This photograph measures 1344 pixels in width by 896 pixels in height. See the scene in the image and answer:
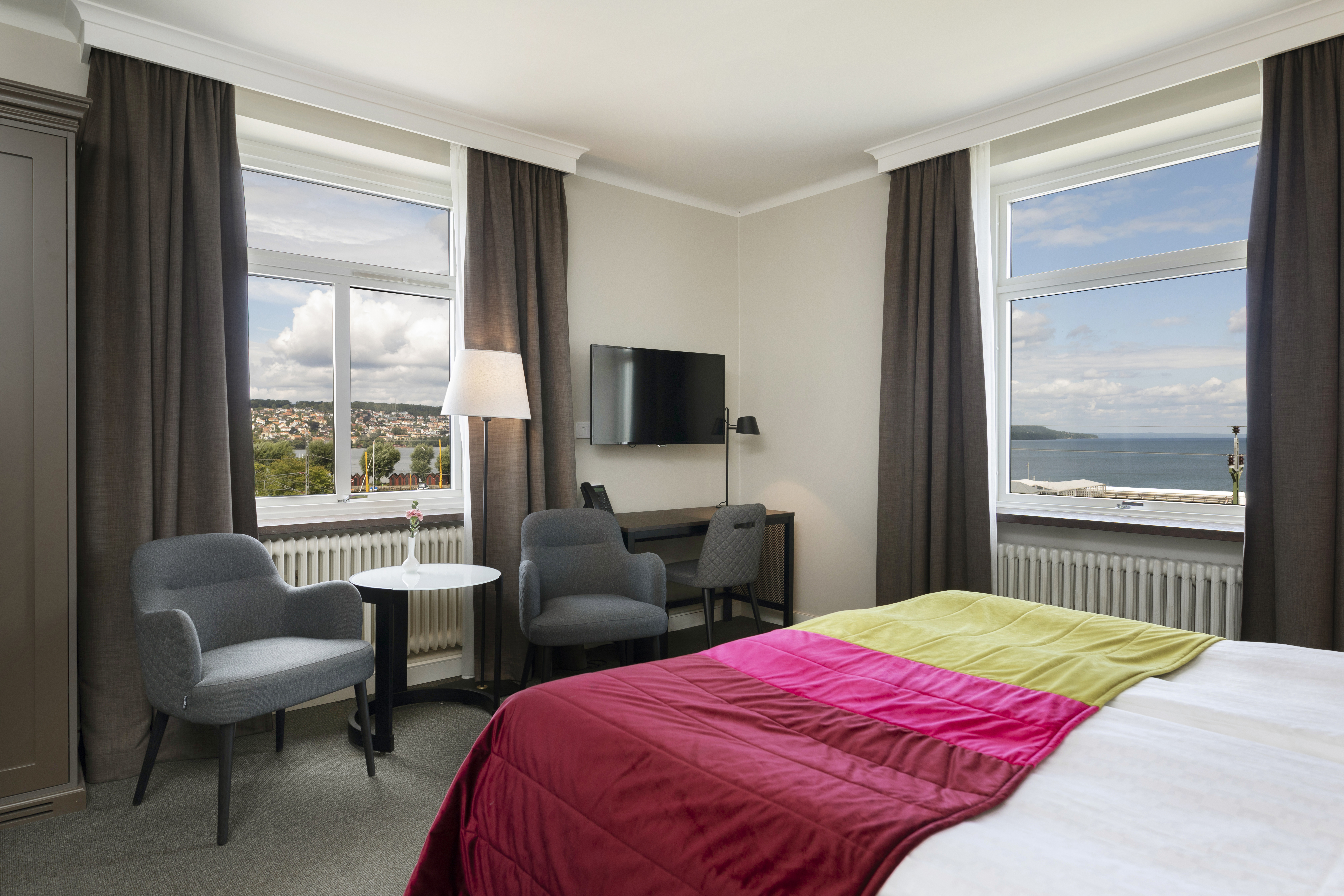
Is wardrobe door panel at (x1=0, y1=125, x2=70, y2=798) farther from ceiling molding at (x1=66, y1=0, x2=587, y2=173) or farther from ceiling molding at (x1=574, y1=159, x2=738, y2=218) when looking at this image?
ceiling molding at (x1=574, y1=159, x2=738, y2=218)

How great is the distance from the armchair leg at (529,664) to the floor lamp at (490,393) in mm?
125

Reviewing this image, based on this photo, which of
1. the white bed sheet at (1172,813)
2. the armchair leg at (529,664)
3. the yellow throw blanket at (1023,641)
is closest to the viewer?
the white bed sheet at (1172,813)

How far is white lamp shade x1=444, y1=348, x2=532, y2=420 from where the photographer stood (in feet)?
10.0

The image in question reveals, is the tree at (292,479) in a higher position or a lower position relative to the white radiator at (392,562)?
higher

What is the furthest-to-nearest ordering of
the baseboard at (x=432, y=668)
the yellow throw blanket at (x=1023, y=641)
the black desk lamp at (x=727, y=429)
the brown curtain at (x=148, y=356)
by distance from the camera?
the black desk lamp at (x=727, y=429), the baseboard at (x=432, y=668), the brown curtain at (x=148, y=356), the yellow throw blanket at (x=1023, y=641)

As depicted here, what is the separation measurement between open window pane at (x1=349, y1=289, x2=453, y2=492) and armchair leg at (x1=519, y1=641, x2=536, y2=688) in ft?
3.14

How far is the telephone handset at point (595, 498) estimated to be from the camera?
151 inches

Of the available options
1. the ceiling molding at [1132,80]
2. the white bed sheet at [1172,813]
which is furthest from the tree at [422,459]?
the white bed sheet at [1172,813]

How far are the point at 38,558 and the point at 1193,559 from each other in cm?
424

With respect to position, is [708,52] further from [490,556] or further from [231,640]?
[231,640]

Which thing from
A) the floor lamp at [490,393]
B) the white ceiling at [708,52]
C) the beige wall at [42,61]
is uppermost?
the white ceiling at [708,52]

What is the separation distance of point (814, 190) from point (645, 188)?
1.02 m

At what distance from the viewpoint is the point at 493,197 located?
11.6 ft

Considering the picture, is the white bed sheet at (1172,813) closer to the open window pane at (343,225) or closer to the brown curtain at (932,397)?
the brown curtain at (932,397)
